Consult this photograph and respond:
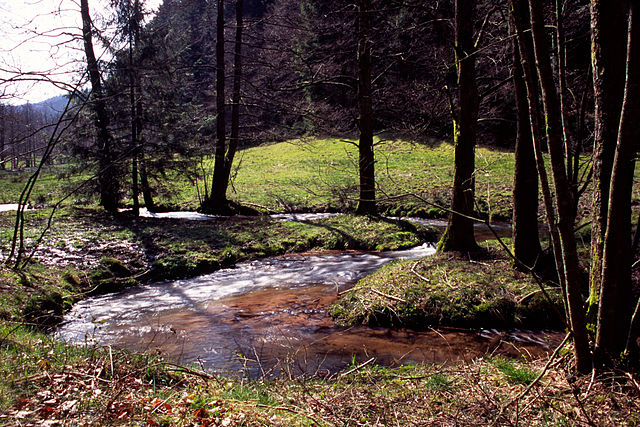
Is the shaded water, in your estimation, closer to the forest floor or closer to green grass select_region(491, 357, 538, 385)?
the forest floor

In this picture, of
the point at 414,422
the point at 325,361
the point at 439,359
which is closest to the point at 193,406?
the point at 414,422

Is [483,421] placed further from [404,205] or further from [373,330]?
[404,205]

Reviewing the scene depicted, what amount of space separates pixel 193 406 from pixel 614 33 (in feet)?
15.1

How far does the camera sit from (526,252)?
298 inches

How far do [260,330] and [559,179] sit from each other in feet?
14.9

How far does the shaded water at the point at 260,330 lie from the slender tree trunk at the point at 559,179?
147 cm

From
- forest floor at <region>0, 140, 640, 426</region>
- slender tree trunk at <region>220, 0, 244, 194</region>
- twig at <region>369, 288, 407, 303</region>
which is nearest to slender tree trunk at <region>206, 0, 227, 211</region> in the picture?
slender tree trunk at <region>220, 0, 244, 194</region>

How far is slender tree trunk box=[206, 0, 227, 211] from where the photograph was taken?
16438 mm

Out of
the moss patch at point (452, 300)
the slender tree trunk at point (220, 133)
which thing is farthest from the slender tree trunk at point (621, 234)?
the slender tree trunk at point (220, 133)

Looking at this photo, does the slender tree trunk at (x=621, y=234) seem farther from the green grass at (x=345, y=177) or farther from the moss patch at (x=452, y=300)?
the green grass at (x=345, y=177)

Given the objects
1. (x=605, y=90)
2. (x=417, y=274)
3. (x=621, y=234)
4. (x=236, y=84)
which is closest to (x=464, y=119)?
(x=417, y=274)

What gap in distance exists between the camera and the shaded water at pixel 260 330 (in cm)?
542

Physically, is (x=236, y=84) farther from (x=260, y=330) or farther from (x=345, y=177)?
(x=260, y=330)

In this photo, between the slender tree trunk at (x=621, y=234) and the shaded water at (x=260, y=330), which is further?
the shaded water at (x=260, y=330)
